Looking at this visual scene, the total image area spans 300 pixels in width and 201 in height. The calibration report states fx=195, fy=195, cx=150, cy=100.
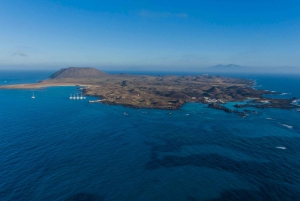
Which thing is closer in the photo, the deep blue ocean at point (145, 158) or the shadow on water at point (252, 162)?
the deep blue ocean at point (145, 158)

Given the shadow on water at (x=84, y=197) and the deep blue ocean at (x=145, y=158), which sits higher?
the deep blue ocean at (x=145, y=158)

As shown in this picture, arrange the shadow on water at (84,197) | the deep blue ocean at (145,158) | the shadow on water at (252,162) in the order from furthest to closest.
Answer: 1. the shadow on water at (252,162)
2. the deep blue ocean at (145,158)
3. the shadow on water at (84,197)

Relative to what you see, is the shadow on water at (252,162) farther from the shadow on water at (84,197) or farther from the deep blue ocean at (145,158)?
the shadow on water at (84,197)

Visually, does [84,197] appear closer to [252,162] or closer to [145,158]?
[145,158]

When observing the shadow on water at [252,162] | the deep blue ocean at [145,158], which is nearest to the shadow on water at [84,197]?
the deep blue ocean at [145,158]

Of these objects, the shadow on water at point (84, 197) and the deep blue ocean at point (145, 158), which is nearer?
the shadow on water at point (84, 197)

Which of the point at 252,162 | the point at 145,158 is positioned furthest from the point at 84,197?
the point at 252,162

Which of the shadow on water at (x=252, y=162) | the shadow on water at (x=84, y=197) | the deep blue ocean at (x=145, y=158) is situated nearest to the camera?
the shadow on water at (x=84, y=197)

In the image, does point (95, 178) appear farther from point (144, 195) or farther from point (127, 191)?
point (144, 195)

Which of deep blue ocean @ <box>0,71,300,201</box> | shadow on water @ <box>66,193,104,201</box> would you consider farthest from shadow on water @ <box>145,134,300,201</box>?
shadow on water @ <box>66,193,104,201</box>
